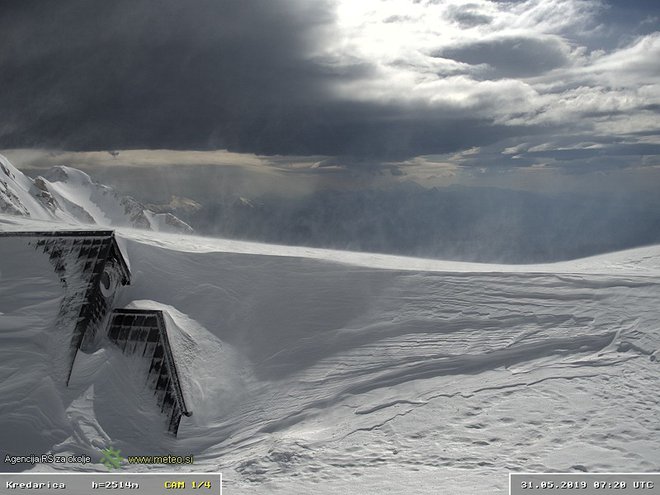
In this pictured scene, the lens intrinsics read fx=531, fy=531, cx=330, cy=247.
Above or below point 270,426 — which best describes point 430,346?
above

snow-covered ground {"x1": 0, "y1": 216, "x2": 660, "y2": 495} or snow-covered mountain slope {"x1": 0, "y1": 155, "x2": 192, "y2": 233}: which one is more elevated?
snow-covered mountain slope {"x1": 0, "y1": 155, "x2": 192, "y2": 233}

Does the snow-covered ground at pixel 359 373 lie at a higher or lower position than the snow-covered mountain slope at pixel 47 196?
lower

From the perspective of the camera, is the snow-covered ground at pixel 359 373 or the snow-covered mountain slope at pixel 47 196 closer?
the snow-covered ground at pixel 359 373

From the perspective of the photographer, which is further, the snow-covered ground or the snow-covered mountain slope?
the snow-covered mountain slope

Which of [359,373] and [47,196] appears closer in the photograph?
[359,373]

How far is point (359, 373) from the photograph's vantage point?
1895cm

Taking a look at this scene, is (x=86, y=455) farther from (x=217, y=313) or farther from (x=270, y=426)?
(x=217, y=313)

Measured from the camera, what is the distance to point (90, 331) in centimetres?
1888

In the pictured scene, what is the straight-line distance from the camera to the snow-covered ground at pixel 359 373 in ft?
47.7

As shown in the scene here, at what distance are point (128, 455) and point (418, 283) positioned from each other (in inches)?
523

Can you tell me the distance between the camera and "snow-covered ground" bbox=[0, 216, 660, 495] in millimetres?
14531

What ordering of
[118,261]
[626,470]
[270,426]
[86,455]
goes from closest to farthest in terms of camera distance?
[626,470] < [86,455] < [270,426] < [118,261]

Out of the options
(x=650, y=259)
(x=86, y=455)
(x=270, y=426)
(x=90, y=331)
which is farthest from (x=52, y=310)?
(x=650, y=259)

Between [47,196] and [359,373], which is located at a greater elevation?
[47,196]
